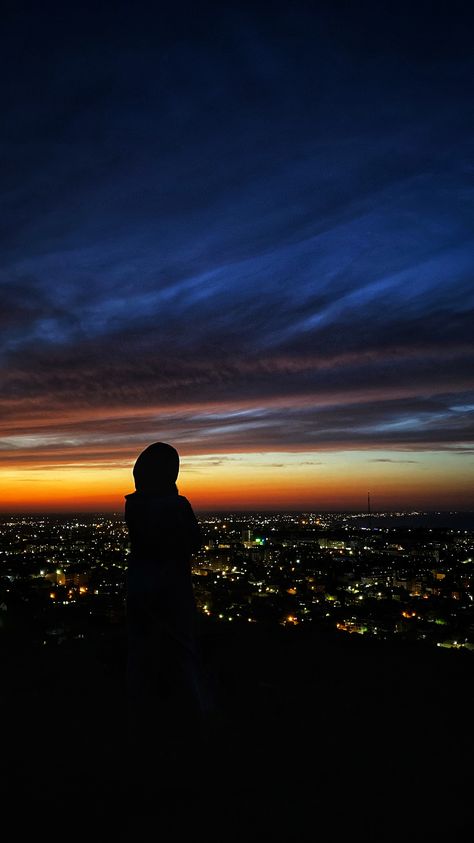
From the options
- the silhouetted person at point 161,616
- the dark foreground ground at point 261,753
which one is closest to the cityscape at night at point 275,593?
the dark foreground ground at point 261,753

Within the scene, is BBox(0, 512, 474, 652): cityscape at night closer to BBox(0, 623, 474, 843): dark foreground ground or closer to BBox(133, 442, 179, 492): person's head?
BBox(0, 623, 474, 843): dark foreground ground

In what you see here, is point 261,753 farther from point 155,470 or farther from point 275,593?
point 275,593

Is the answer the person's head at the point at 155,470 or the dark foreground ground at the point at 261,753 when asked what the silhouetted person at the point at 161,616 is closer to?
the person's head at the point at 155,470

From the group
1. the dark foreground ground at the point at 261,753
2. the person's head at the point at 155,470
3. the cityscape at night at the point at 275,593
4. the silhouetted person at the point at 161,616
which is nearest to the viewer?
the dark foreground ground at the point at 261,753

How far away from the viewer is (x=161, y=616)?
188 inches

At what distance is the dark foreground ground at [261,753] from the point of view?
11.5 feet

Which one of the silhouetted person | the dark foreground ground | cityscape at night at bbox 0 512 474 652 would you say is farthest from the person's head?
the dark foreground ground

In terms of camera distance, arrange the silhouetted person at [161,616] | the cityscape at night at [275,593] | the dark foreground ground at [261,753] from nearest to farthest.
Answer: the dark foreground ground at [261,753]
the silhouetted person at [161,616]
the cityscape at night at [275,593]

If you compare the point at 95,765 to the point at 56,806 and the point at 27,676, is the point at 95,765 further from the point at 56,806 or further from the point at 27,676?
the point at 27,676

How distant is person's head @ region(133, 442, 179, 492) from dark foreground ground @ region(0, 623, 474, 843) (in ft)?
6.13

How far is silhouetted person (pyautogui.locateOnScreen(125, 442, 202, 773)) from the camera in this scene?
454cm

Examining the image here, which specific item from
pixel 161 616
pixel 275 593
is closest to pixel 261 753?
pixel 161 616

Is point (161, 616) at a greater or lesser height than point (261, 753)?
greater

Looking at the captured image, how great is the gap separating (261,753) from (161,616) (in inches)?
55.9
